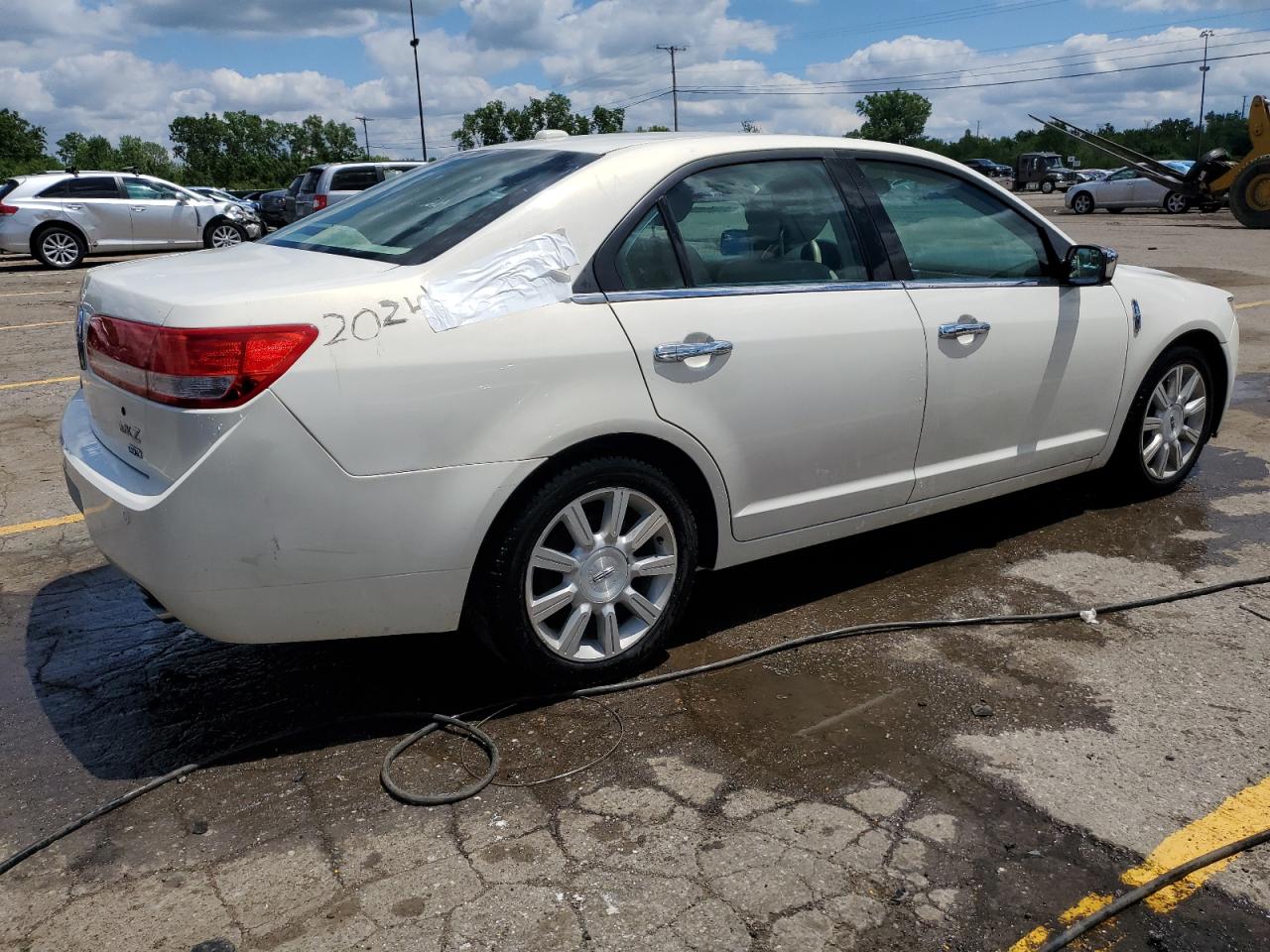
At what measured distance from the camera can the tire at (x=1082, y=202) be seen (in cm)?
3403

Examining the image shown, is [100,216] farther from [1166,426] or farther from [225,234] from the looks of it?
[1166,426]

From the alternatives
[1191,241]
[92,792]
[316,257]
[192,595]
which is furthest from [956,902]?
[1191,241]

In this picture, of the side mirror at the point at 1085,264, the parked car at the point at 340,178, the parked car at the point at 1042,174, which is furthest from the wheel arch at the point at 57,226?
the parked car at the point at 1042,174

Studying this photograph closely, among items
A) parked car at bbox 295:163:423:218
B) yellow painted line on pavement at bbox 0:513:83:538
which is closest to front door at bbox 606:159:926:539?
yellow painted line on pavement at bbox 0:513:83:538

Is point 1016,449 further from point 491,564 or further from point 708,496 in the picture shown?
point 491,564

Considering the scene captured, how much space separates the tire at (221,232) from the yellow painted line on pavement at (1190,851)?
70.2 feet

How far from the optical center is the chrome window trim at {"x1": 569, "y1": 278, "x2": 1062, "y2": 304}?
3.40m

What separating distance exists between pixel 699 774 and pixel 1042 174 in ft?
182

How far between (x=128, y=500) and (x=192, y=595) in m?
0.32

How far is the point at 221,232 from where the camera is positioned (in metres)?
22.0

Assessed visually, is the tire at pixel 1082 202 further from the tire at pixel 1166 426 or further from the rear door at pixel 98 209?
the tire at pixel 1166 426

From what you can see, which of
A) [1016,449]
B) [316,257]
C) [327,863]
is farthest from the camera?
[1016,449]

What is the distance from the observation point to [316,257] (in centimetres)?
347

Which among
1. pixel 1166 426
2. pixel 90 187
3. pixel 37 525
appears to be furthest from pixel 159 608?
pixel 90 187
